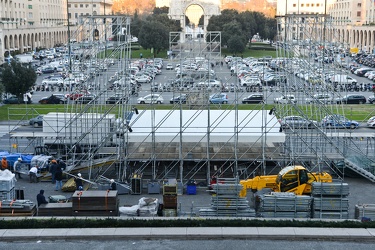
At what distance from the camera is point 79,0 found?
103 metres

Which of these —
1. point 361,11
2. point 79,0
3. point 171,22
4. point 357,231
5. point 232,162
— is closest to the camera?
point 357,231

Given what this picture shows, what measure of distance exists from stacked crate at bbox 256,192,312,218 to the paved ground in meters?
1.72

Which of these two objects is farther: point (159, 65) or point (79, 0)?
point (79, 0)

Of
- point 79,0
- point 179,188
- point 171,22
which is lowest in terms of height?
point 179,188

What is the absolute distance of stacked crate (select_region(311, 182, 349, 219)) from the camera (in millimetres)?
16016

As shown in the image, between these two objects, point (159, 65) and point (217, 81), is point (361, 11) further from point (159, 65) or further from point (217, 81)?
point (217, 81)

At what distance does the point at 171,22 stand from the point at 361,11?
1333 inches

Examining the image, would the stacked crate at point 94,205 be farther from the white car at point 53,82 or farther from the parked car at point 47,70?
the parked car at point 47,70

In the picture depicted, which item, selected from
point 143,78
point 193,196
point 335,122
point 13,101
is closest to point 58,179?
point 193,196

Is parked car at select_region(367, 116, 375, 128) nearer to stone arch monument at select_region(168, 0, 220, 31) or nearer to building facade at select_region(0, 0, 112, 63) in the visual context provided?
building facade at select_region(0, 0, 112, 63)

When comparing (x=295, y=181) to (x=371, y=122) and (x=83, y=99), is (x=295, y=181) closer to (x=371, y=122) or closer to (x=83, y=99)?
(x=371, y=122)

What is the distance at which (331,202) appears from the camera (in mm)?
16078

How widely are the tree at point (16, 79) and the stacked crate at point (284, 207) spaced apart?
24.5m

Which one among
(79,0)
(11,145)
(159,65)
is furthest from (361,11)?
(11,145)
